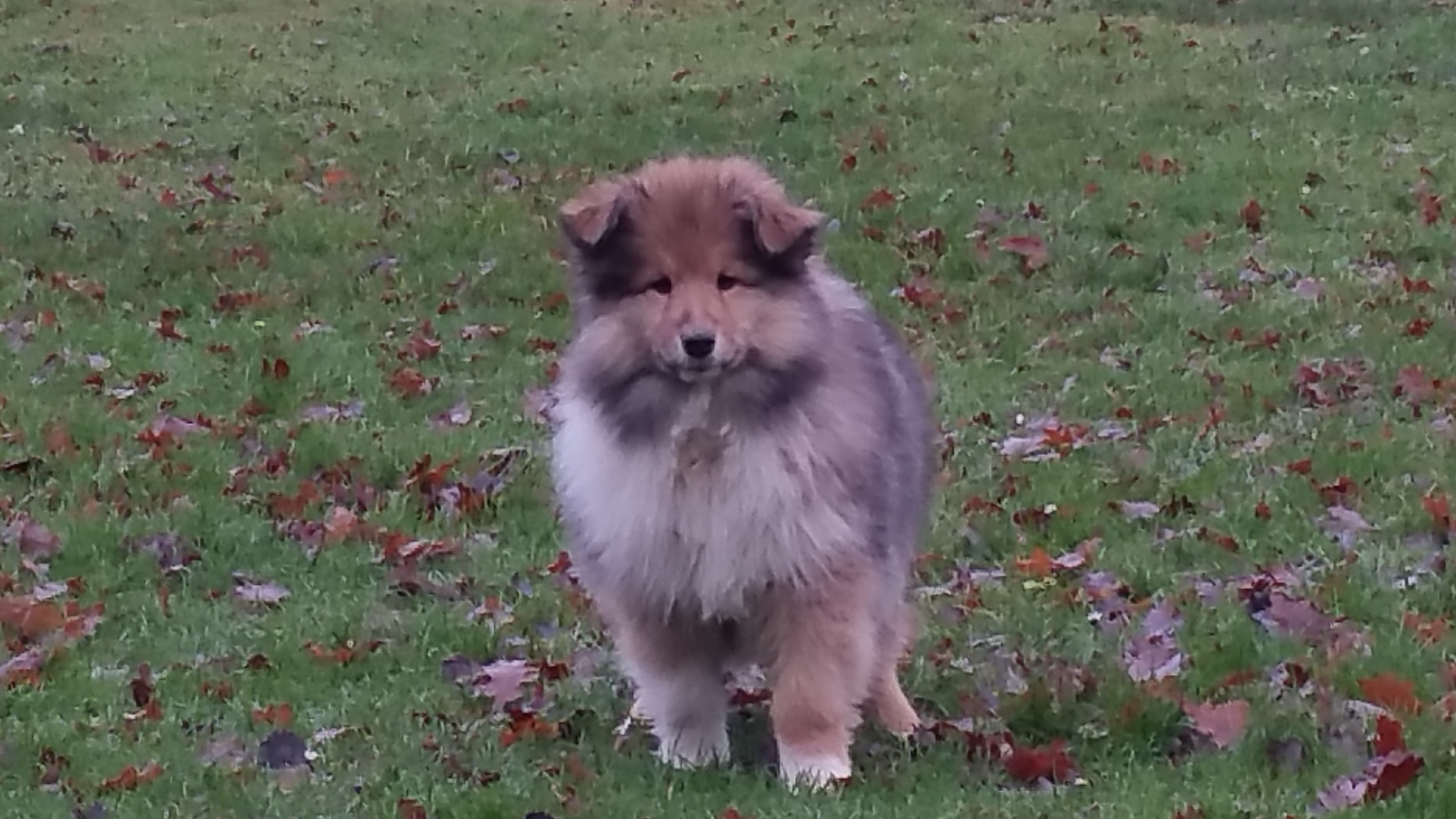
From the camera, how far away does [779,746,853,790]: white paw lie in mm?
5539

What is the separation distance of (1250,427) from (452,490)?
3.53 metres

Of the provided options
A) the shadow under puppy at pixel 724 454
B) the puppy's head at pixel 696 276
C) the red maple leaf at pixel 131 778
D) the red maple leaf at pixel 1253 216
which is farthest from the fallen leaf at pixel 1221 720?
the red maple leaf at pixel 1253 216

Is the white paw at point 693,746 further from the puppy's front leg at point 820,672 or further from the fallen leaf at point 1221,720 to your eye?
the fallen leaf at point 1221,720

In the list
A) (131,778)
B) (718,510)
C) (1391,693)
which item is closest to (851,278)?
(1391,693)

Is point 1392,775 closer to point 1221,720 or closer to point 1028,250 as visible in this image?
point 1221,720

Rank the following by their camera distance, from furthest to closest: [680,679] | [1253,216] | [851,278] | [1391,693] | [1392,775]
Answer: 1. [1253,216]
2. [851,278]
3. [1391,693]
4. [680,679]
5. [1392,775]

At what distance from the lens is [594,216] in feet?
17.7

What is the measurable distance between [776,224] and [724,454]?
0.61m

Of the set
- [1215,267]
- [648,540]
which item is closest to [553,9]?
[1215,267]

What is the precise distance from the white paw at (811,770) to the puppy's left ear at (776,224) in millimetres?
1321

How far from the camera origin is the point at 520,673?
679cm

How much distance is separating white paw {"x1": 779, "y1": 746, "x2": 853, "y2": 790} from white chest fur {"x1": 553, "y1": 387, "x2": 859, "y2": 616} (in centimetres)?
41

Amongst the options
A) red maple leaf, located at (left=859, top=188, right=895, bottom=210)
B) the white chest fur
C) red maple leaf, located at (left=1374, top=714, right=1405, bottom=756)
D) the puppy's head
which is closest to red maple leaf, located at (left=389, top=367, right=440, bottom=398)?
red maple leaf, located at (left=859, top=188, right=895, bottom=210)

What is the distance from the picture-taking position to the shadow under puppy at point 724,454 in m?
5.32
